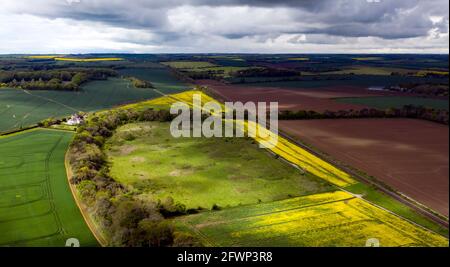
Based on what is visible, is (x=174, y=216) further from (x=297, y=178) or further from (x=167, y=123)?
(x=167, y=123)

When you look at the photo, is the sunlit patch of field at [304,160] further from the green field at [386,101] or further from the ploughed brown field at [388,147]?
the green field at [386,101]

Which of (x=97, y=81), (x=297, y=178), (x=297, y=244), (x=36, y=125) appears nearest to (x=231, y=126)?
(x=297, y=178)

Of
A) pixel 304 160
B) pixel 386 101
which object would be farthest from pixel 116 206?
pixel 386 101

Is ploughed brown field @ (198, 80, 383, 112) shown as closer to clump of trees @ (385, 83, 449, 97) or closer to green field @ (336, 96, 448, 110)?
green field @ (336, 96, 448, 110)

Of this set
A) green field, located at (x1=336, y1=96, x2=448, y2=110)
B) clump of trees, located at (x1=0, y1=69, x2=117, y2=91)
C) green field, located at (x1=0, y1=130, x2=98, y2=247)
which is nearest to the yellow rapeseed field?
green field, located at (x1=0, y1=130, x2=98, y2=247)

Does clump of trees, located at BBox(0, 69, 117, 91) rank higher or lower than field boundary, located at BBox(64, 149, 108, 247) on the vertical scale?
higher

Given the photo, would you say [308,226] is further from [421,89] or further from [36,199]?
[421,89]

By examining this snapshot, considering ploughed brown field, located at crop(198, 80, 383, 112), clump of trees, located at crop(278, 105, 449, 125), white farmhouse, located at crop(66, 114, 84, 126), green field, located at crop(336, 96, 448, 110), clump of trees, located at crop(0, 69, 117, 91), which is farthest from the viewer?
clump of trees, located at crop(0, 69, 117, 91)
